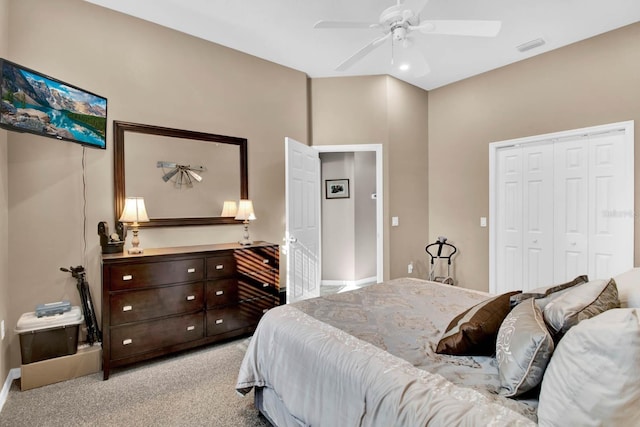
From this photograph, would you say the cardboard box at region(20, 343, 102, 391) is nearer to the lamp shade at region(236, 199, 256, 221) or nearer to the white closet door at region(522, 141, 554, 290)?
the lamp shade at region(236, 199, 256, 221)

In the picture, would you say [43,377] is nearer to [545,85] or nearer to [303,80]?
[303,80]

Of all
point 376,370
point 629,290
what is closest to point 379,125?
point 629,290

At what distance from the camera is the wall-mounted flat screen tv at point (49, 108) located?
2.04 m

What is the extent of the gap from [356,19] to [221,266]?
2596 millimetres

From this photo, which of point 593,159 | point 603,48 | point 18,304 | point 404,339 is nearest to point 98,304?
point 18,304

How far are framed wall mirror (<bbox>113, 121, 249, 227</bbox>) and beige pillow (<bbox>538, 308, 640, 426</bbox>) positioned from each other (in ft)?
10.2

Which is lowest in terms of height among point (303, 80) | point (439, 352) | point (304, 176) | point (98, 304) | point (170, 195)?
point (98, 304)

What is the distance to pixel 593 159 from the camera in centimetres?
335

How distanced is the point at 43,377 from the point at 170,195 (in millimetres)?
1691

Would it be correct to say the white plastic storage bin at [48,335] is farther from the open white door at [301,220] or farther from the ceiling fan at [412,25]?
the ceiling fan at [412,25]

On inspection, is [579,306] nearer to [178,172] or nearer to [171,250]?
[171,250]

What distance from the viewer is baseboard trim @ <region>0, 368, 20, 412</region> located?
2199 mm

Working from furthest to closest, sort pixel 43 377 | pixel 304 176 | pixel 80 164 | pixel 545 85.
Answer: pixel 304 176
pixel 545 85
pixel 80 164
pixel 43 377

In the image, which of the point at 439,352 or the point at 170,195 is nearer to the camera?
the point at 439,352
